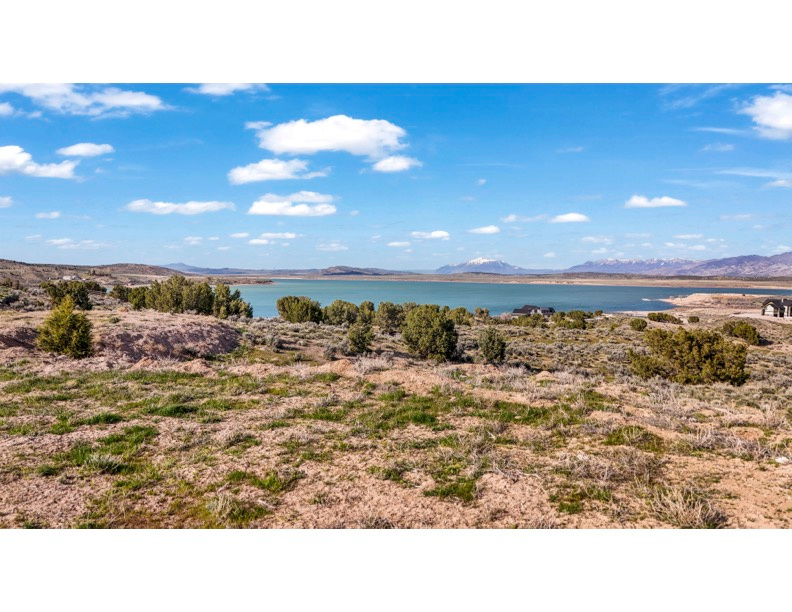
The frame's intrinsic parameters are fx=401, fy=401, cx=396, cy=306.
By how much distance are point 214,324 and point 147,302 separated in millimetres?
28802

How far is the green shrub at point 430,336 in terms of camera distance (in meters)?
29.7

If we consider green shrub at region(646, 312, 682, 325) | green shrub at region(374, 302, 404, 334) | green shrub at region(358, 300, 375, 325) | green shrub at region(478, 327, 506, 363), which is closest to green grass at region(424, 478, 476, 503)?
green shrub at region(478, 327, 506, 363)

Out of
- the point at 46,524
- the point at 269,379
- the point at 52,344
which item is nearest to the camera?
the point at 46,524

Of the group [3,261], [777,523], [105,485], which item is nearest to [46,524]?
[105,485]

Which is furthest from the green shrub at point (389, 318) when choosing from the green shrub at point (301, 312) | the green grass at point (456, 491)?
the green grass at point (456, 491)

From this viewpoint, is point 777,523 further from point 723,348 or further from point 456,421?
point 723,348

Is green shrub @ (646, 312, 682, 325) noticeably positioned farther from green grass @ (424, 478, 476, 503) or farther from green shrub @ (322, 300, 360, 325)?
green grass @ (424, 478, 476, 503)

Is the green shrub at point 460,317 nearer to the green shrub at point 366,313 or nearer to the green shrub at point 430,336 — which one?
the green shrub at point 366,313

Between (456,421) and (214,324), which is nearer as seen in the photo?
(456,421)

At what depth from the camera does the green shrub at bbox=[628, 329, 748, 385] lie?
70.8 feet

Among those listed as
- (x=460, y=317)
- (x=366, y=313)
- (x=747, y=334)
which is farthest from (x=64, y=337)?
(x=747, y=334)

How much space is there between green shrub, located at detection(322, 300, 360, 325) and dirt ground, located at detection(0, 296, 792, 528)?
36.9m

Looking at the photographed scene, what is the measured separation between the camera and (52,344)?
1702 cm

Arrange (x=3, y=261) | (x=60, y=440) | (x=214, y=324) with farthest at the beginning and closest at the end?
1. (x=3, y=261)
2. (x=214, y=324)
3. (x=60, y=440)
